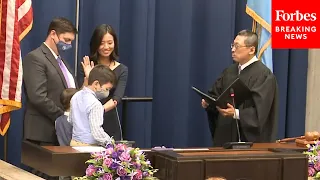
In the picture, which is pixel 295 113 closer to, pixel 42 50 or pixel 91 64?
pixel 91 64

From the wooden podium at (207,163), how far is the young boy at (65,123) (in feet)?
2.39

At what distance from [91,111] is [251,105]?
4.84 feet

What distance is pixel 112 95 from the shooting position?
4.95 meters

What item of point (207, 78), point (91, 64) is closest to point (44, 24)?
point (91, 64)

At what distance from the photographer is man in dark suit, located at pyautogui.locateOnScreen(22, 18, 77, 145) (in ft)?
15.0

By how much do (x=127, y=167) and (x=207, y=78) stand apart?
3298mm

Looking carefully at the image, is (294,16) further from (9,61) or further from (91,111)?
(9,61)

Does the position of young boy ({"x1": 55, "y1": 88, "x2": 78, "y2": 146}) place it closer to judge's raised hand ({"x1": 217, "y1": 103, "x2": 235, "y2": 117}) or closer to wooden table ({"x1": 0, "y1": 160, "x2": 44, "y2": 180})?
wooden table ({"x1": 0, "y1": 160, "x2": 44, "y2": 180})

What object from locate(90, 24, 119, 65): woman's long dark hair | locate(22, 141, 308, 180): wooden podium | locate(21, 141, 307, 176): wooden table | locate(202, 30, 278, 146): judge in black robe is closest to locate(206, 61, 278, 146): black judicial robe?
locate(202, 30, 278, 146): judge in black robe

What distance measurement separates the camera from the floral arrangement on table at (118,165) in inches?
122

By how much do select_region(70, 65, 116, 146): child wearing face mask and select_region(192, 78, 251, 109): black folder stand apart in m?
0.75

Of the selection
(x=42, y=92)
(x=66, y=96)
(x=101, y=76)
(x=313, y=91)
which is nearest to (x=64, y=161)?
(x=101, y=76)

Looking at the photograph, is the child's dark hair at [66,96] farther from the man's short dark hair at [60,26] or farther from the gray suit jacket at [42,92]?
the man's short dark hair at [60,26]

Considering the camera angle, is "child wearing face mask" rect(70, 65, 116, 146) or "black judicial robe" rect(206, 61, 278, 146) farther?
"black judicial robe" rect(206, 61, 278, 146)
